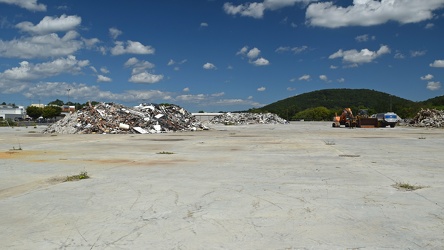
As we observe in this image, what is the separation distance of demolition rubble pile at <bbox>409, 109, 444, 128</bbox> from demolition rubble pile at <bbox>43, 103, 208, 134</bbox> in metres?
31.0

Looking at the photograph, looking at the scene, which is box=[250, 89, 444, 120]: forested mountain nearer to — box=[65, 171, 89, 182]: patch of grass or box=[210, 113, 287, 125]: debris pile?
box=[210, 113, 287, 125]: debris pile

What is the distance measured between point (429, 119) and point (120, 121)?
1626 inches

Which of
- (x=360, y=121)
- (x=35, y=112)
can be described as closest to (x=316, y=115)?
(x=360, y=121)

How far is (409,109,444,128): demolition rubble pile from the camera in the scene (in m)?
49.4

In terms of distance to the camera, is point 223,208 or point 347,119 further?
point 347,119

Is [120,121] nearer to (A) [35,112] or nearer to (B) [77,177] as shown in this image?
(B) [77,177]

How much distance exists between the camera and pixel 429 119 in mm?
51562

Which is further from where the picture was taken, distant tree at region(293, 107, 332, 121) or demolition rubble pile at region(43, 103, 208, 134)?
distant tree at region(293, 107, 332, 121)

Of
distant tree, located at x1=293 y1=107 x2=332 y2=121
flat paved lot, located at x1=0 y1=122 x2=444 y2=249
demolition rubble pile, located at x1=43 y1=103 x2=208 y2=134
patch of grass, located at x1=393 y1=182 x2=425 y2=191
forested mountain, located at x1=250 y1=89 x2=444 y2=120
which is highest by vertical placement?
forested mountain, located at x1=250 y1=89 x2=444 y2=120

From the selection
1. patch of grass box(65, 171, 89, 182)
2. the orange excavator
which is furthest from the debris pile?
patch of grass box(65, 171, 89, 182)

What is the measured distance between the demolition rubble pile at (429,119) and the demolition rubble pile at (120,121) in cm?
3096

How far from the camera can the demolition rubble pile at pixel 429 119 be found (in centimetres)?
4942

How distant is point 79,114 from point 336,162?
32.3m

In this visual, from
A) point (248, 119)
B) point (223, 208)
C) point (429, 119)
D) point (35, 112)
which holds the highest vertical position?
point (35, 112)
